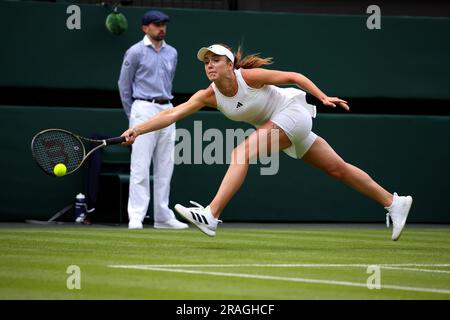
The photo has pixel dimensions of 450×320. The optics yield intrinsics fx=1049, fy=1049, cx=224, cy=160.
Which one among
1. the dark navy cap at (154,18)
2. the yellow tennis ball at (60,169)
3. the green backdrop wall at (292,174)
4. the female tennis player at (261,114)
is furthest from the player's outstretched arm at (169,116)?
the green backdrop wall at (292,174)

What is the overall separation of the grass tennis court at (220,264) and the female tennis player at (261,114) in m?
0.65

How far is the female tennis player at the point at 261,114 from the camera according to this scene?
8773 millimetres

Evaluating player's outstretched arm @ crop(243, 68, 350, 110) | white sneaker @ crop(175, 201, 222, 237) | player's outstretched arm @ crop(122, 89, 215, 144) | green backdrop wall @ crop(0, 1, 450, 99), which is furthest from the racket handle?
green backdrop wall @ crop(0, 1, 450, 99)

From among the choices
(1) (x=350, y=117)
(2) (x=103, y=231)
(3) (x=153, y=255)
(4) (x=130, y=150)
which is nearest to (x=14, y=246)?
(3) (x=153, y=255)

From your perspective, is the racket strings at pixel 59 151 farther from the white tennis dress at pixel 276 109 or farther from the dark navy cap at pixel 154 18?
Result: the dark navy cap at pixel 154 18

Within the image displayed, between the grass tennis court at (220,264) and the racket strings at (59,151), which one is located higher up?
the racket strings at (59,151)

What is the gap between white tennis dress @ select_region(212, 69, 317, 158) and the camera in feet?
29.4

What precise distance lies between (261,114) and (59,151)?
69.8 inches

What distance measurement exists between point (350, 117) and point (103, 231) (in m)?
4.31

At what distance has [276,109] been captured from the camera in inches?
360

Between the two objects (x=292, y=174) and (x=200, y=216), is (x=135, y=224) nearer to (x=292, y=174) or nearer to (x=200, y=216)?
(x=292, y=174)

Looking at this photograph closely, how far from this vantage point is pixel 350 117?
14039mm

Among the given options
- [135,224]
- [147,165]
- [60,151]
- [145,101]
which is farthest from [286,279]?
[145,101]
